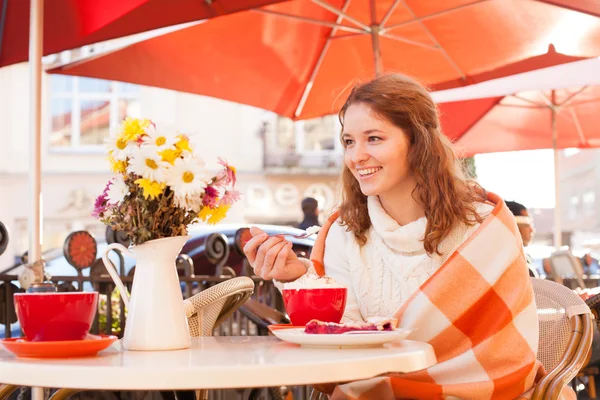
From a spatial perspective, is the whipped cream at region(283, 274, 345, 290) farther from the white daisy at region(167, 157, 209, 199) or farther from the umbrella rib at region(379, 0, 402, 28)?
the umbrella rib at region(379, 0, 402, 28)

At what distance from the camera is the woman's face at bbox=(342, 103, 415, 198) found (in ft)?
8.40

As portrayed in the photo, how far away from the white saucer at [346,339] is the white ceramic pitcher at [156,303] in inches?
10.2

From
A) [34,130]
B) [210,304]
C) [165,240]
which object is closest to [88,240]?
[34,130]

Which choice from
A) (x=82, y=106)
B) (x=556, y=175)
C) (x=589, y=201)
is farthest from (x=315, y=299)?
(x=589, y=201)

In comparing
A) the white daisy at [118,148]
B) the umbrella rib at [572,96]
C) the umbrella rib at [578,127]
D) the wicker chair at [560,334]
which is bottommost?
the wicker chair at [560,334]

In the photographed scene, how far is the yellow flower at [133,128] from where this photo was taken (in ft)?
6.43

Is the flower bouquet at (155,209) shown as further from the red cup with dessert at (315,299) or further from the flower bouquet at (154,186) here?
the red cup with dessert at (315,299)

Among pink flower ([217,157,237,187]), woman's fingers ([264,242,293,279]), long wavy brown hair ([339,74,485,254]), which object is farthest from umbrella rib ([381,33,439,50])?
pink flower ([217,157,237,187])

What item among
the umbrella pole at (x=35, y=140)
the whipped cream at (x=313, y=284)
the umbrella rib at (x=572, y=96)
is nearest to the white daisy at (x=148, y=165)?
the whipped cream at (x=313, y=284)

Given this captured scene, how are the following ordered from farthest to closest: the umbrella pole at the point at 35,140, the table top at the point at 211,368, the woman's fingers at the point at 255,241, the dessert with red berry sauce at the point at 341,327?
the umbrella pole at the point at 35,140 < the woman's fingers at the point at 255,241 < the dessert with red berry sauce at the point at 341,327 < the table top at the point at 211,368

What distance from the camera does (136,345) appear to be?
6.27 feet

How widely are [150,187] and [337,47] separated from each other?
491cm

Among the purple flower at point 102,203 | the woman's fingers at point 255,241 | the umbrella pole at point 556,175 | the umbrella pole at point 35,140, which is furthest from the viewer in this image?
the umbrella pole at point 556,175

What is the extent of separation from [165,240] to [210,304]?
767 mm
